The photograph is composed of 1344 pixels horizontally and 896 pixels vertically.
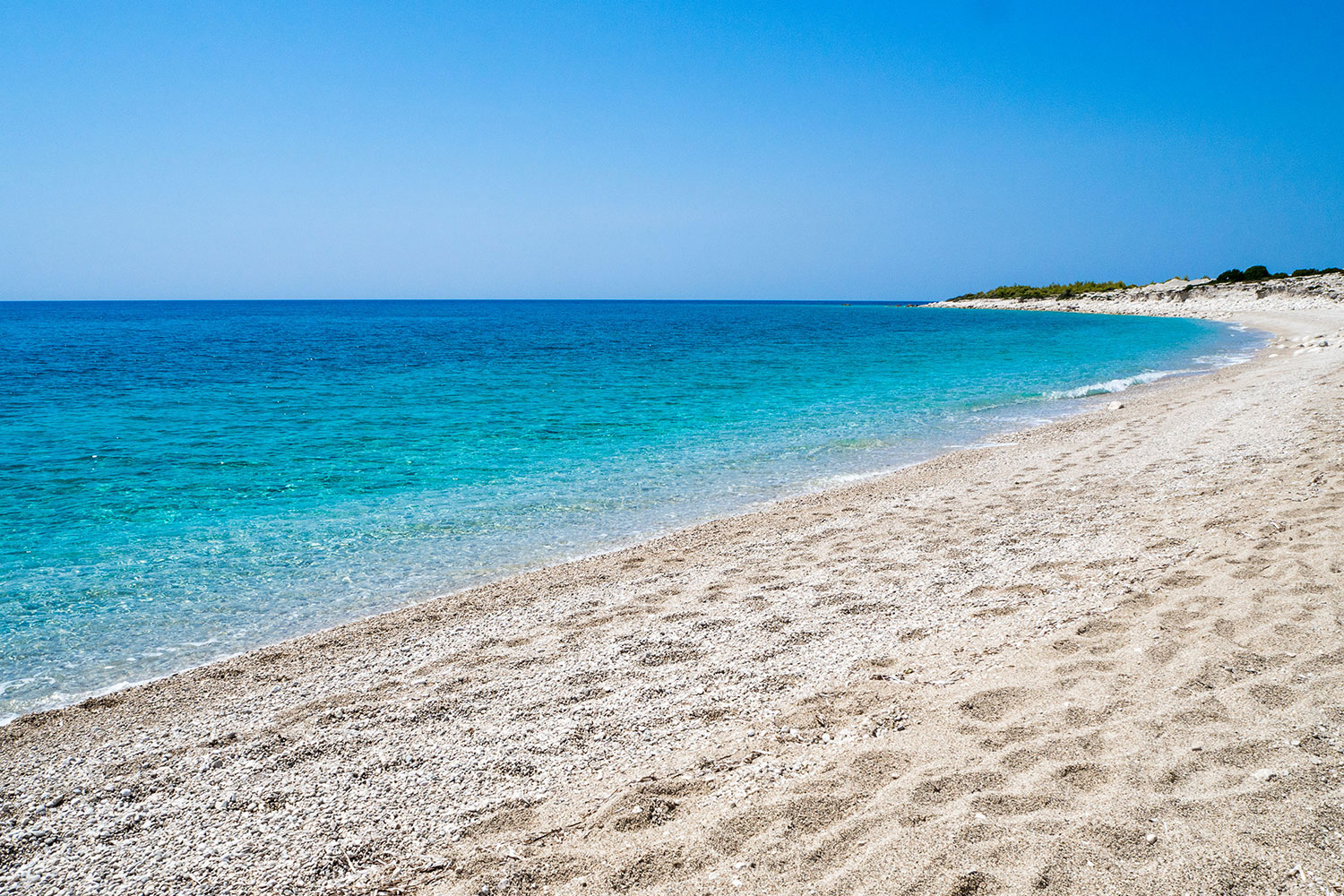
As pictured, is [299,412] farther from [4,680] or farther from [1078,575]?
[1078,575]

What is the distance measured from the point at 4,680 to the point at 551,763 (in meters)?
5.20

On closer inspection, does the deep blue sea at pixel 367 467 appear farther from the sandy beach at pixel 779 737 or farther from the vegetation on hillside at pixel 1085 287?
the vegetation on hillside at pixel 1085 287

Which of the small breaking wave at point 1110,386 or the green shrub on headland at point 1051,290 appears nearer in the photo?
the small breaking wave at point 1110,386

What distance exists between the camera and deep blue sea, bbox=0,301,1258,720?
7441 millimetres

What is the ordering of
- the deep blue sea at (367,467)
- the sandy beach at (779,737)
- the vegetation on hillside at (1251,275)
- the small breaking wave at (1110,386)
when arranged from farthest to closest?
the vegetation on hillside at (1251,275) < the small breaking wave at (1110,386) < the deep blue sea at (367,467) < the sandy beach at (779,737)

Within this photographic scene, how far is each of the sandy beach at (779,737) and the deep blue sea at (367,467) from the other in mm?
1355

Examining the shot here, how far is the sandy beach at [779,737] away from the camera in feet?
10.0

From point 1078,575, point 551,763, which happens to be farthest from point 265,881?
point 1078,575

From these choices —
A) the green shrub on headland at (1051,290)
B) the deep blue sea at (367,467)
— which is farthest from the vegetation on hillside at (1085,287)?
the deep blue sea at (367,467)

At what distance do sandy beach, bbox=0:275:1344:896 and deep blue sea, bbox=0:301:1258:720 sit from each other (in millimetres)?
1355

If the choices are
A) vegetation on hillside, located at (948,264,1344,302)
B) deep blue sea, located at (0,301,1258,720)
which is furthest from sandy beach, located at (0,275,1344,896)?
vegetation on hillside, located at (948,264,1344,302)

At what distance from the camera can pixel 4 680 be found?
5.91 metres

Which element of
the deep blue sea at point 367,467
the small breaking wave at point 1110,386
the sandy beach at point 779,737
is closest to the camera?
the sandy beach at point 779,737

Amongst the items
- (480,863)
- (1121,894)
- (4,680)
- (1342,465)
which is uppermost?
(1342,465)
